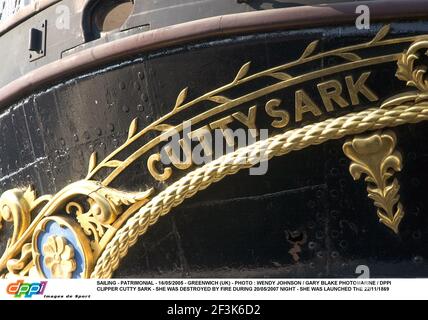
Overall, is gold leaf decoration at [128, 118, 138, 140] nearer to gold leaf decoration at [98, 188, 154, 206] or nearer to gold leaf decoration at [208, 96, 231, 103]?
gold leaf decoration at [98, 188, 154, 206]

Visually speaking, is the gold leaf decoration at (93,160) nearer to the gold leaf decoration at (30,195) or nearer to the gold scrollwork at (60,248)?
the gold scrollwork at (60,248)

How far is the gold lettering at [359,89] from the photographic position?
418 centimetres

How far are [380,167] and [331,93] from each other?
45cm

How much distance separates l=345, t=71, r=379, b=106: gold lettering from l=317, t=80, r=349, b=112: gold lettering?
4cm

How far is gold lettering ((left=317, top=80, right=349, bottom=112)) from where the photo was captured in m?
4.21

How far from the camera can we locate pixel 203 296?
451 cm

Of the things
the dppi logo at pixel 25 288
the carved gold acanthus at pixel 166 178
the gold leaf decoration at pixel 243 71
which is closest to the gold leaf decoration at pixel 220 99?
the carved gold acanthus at pixel 166 178

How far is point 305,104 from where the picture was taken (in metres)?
4.25

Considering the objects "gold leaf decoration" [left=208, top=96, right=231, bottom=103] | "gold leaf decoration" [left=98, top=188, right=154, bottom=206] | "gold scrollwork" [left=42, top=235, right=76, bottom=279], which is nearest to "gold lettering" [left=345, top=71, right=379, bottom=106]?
"gold leaf decoration" [left=208, top=96, right=231, bottom=103]

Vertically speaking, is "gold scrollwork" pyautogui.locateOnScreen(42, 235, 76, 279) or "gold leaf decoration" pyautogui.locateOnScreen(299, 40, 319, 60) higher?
"gold leaf decoration" pyautogui.locateOnScreen(299, 40, 319, 60)

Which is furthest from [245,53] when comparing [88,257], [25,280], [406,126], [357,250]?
[25,280]

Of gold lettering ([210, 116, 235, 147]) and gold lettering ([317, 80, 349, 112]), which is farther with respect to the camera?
gold lettering ([210, 116, 235, 147])

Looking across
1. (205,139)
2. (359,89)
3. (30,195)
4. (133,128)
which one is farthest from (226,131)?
(30,195)

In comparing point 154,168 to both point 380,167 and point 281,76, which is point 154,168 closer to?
point 281,76
